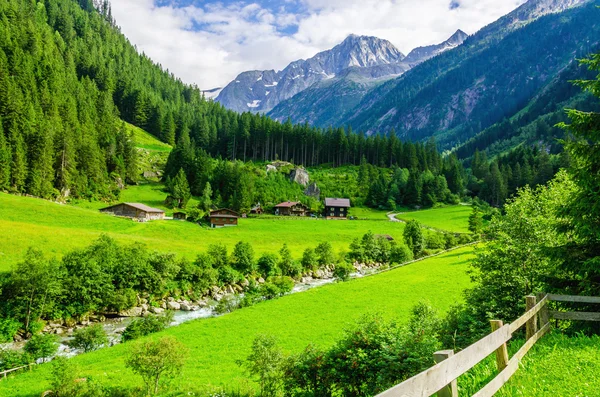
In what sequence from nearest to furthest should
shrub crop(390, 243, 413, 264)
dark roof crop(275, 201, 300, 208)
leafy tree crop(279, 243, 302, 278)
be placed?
leafy tree crop(279, 243, 302, 278), shrub crop(390, 243, 413, 264), dark roof crop(275, 201, 300, 208)

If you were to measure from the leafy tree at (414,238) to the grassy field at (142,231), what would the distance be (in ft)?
28.9

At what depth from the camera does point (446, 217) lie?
122 meters

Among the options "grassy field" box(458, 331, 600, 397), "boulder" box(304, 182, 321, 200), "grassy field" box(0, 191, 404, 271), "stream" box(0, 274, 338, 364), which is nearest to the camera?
"grassy field" box(458, 331, 600, 397)

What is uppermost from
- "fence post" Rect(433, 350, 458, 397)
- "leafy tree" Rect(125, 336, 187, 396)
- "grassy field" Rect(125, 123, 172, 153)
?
"grassy field" Rect(125, 123, 172, 153)

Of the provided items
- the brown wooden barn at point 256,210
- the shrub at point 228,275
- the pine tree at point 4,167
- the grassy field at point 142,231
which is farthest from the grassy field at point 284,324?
the pine tree at point 4,167

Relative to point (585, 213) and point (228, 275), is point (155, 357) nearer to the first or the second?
point (585, 213)

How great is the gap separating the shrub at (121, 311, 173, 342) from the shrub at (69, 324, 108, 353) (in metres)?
2.59

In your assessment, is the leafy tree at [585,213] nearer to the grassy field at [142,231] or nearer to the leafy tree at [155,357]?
the leafy tree at [155,357]

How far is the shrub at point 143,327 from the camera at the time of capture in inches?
1468

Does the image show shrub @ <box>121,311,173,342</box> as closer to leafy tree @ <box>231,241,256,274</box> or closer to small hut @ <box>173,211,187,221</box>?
leafy tree @ <box>231,241,256,274</box>

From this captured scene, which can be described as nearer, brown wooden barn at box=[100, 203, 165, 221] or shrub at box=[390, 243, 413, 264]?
shrub at box=[390, 243, 413, 264]

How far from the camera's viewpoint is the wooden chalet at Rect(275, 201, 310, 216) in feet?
397

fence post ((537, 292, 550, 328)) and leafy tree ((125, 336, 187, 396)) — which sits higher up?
fence post ((537, 292, 550, 328))

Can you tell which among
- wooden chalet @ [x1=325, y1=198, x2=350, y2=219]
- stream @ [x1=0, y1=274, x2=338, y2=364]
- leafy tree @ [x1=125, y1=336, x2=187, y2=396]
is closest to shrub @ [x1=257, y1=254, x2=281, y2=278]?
stream @ [x1=0, y1=274, x2=338, y2=364]
